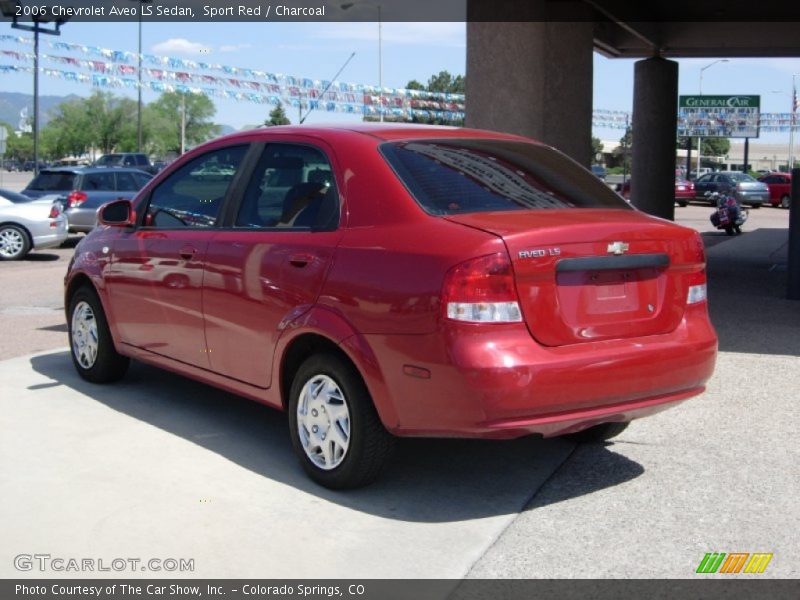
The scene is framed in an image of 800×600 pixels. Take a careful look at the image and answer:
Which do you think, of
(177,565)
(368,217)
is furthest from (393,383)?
(177,565)

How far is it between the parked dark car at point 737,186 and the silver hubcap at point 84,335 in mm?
43060

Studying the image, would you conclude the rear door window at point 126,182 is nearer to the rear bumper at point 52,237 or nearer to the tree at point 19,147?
the rear bumper at point 52,237

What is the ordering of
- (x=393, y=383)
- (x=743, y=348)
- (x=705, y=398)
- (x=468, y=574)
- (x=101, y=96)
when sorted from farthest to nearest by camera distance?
(x=101, y=96) < (x=743, y=348) < (x=705, y=398) < (x=393, y=383) < (x=468, y=574)

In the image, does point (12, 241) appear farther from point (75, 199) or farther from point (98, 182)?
point (98, 182)

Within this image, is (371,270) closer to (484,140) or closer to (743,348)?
(484,140)

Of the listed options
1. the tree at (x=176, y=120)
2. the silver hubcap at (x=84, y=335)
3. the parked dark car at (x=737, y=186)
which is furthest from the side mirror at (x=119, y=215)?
the tree at (x=176, y=120)

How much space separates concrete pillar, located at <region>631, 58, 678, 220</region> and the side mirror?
1805cm

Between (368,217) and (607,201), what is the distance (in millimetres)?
1372

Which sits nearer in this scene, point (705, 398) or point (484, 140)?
point (484, 140)

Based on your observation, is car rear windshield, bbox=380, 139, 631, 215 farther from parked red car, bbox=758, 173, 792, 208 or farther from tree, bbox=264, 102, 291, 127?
parked red car, bbox=758, 173, 792, 208

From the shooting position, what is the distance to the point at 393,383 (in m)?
4.59

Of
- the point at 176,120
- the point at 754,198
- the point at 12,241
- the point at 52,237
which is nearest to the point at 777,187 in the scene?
the point at 754,198

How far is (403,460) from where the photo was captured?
18.4 feet

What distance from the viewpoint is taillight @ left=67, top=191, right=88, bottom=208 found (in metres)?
21.2
